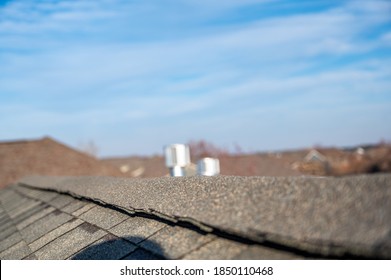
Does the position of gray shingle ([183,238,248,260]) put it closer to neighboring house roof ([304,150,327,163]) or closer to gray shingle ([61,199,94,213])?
gray shingle ([61,199,94,213])

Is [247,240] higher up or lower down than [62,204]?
higher up

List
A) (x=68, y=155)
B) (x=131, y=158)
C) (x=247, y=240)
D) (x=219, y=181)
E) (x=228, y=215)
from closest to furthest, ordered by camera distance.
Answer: (x=247, y=240) < (x=228, y=215) < (x=219, y=181) < (x=68, y=155) < (x=131, y=158)

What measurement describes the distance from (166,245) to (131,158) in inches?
2280

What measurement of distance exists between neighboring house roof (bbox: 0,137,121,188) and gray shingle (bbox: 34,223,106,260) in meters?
20.8

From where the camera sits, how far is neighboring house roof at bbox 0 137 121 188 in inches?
926

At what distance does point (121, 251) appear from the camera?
2.54 metres

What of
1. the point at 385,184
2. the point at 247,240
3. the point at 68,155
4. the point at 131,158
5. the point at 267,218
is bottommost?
the point at 131,158

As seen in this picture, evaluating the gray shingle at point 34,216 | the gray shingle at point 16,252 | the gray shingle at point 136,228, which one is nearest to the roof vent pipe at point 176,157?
the gray shingle at point 34,216

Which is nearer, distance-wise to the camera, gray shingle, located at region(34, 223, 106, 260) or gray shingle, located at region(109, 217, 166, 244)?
gray shingle, located at region(109, 217, 166, 244)

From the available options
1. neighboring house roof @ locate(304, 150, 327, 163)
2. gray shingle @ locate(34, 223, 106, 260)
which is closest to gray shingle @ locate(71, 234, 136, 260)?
gray shingle @ locate(34, 223, 106, 260)

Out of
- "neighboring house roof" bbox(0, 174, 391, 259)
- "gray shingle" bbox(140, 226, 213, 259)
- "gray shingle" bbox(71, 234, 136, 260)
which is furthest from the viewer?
"gray shingle" bbox(71, 234, 136, 260)
